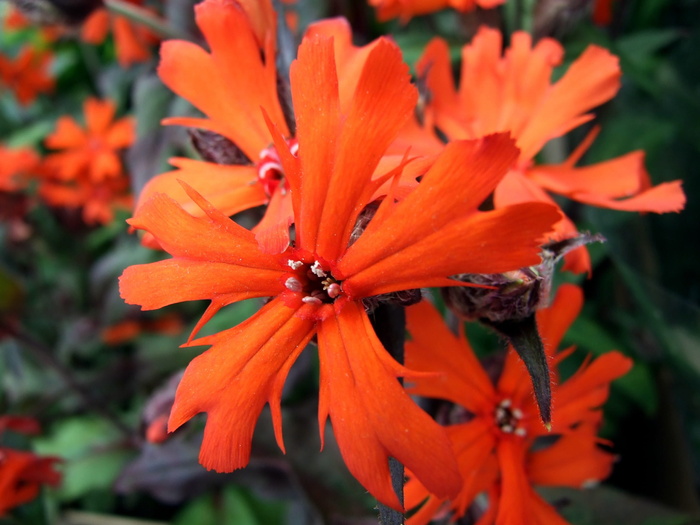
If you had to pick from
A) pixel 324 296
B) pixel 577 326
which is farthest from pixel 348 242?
pixel 577 326

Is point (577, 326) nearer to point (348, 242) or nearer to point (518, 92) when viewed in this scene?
point (518, 92)

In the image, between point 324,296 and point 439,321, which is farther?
point 439,321

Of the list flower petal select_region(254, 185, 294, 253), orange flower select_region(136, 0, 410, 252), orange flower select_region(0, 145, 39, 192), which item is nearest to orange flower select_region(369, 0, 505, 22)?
orange flower select_region(136, 0, 410, 252)

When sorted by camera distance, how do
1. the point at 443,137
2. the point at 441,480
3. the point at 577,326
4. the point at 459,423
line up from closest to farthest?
the point at 441,480
the point at 459,423
the point at 443,137
the point at 577,326

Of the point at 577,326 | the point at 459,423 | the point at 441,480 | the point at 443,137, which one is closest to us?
the point at 441,480

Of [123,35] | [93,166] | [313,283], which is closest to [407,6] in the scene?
[313,283]

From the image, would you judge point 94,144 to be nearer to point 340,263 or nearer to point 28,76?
point 28,76

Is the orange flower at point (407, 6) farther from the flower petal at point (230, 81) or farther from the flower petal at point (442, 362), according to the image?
the flower petal at point (442, 362)

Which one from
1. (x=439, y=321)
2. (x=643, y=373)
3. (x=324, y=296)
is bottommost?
(x=643, y=373)

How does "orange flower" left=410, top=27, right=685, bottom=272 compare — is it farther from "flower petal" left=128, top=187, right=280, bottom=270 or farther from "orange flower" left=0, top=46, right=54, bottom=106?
"orange flower" left=0, top=46, right=54, bottom=106
